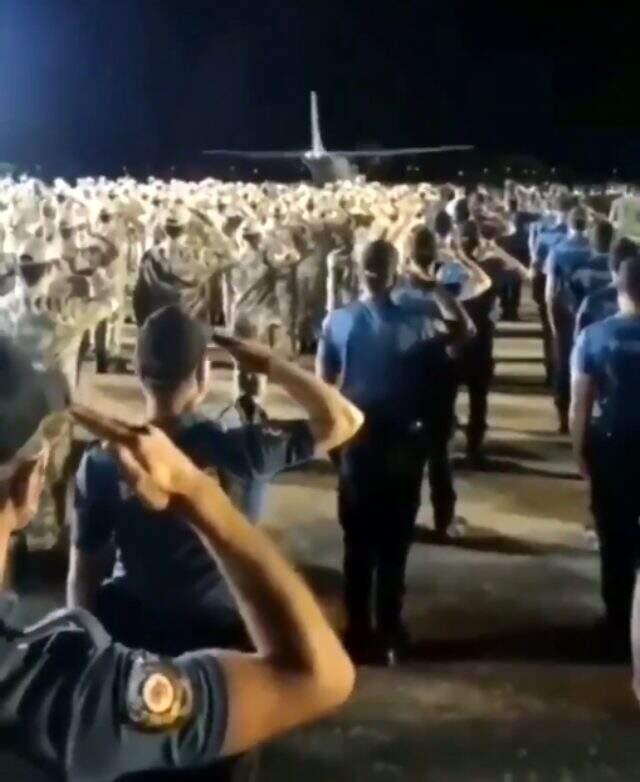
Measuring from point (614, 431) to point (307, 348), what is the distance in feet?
1.91

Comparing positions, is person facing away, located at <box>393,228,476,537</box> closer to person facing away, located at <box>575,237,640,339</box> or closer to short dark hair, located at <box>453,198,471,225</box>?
short dark hair, located at <box>453,198,471,225</box>

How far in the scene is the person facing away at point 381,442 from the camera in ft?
7.63

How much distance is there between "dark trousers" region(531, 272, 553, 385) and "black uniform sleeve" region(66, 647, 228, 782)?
4.10 feet

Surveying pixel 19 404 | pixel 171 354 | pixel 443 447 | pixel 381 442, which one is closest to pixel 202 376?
pixel 171 354

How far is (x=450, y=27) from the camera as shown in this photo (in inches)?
99.9

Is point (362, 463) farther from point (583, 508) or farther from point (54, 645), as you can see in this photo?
point (54, 645)

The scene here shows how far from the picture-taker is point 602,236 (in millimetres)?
2623

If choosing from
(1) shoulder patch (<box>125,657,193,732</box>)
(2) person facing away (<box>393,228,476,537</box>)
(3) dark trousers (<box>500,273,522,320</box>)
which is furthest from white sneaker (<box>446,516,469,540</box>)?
(1) shoulder patch (<box>125,657,193,732</box>)

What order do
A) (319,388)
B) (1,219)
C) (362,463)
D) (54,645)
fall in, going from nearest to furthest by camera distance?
(54,645), (319,388), (362,463), (1,219)

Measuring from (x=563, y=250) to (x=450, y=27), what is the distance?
1.40 feet

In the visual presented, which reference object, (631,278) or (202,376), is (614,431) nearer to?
(631,278)

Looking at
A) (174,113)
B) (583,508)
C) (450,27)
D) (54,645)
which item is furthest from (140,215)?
(54,645)

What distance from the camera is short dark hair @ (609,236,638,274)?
8.27 ft

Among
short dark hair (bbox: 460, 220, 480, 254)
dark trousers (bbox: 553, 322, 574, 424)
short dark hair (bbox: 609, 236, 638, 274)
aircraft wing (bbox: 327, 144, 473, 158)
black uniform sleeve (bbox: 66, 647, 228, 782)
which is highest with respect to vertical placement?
aircraft wing (bbox: 327, 144, 473, 158)
